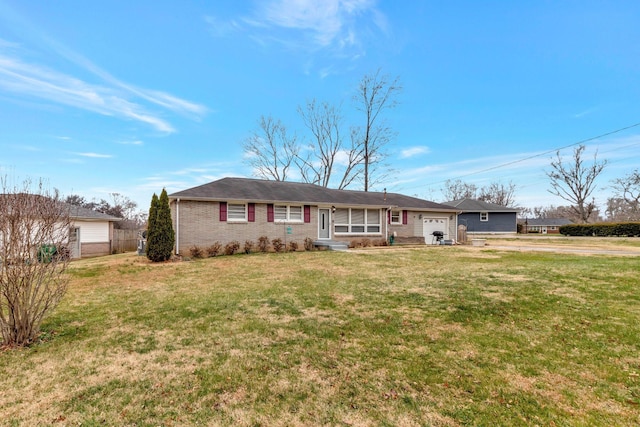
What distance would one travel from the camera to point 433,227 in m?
22.3

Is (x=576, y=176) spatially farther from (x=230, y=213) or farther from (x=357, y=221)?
(x=230, y=213)

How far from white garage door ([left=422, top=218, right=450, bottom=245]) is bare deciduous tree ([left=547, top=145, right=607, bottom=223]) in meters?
32.4

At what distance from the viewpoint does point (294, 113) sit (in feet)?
108

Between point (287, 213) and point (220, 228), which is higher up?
point (287, 213)

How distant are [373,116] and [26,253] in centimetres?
3233

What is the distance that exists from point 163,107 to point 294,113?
660 inches

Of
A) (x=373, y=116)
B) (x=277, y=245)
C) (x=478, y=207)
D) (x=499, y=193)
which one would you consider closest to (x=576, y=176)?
(x=499, y=193)

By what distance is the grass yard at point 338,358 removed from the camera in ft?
8.42

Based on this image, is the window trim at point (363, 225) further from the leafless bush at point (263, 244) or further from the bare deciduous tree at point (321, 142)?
the bare deciduous tree at point (321, 142)

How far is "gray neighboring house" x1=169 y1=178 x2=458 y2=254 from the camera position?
48.7 ft

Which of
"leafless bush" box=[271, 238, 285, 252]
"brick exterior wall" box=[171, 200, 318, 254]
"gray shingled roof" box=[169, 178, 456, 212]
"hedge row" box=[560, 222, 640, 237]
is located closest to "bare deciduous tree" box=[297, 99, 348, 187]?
"gray shingled roof" box=[169, 178, 456, 212]

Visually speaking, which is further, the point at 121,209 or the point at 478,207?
the point at 121,209

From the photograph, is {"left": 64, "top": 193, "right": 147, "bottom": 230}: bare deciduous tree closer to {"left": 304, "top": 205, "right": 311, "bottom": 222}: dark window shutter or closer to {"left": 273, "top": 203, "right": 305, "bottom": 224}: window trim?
{"left": 273, "top": 203, "right": 305, "bottom": 224}: window trim

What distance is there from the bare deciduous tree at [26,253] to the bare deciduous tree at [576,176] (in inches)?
2123
